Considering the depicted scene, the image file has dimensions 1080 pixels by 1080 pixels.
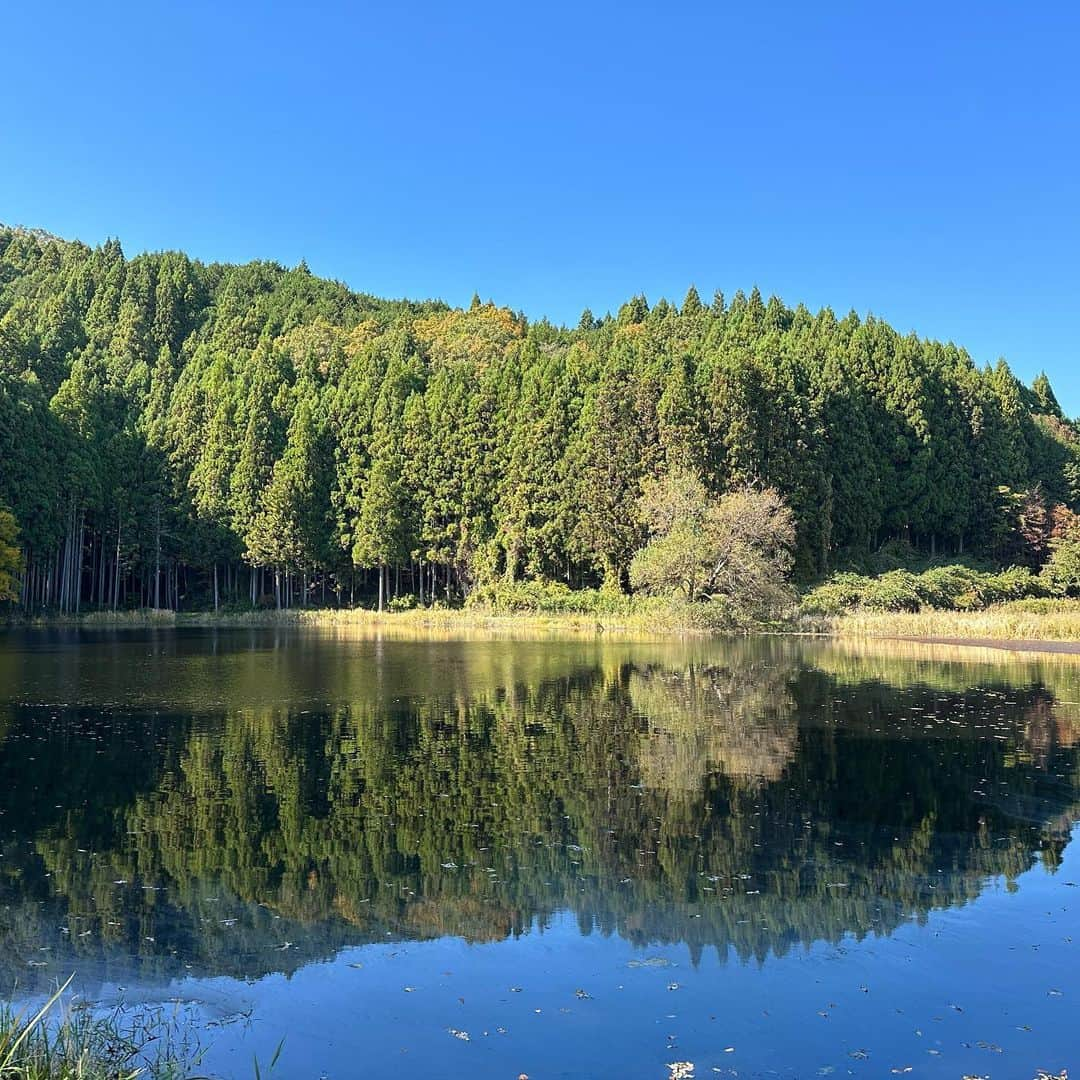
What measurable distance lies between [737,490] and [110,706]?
3950 cm

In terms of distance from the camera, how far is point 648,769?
13031 mm

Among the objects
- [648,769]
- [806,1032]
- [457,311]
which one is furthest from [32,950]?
[457,311]

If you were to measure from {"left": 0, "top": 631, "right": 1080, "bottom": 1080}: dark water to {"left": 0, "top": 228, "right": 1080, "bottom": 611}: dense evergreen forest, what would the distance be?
37318 millimetres

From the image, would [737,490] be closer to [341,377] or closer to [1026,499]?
[1026,499]

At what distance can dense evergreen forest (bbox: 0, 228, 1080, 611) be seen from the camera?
55.6 m

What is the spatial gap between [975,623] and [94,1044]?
3868 centimetres

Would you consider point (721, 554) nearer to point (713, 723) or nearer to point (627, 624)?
point (627, 624)

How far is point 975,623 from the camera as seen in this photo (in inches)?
1507

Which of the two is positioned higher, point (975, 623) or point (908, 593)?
point (908, 593)

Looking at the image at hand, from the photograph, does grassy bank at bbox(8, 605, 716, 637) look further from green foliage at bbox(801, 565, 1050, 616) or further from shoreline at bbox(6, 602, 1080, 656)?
green foliage at bbox(801, 565, 1050, 616)

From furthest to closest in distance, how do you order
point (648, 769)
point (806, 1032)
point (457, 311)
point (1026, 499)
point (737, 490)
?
point (457, 311)
point (1026, 499)
point (737, 490)
point (648, 769)
point (806, 1032)

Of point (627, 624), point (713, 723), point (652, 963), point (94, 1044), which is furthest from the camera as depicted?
point (627, 624)

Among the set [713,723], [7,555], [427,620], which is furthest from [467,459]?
[713,723]

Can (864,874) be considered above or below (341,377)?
below
